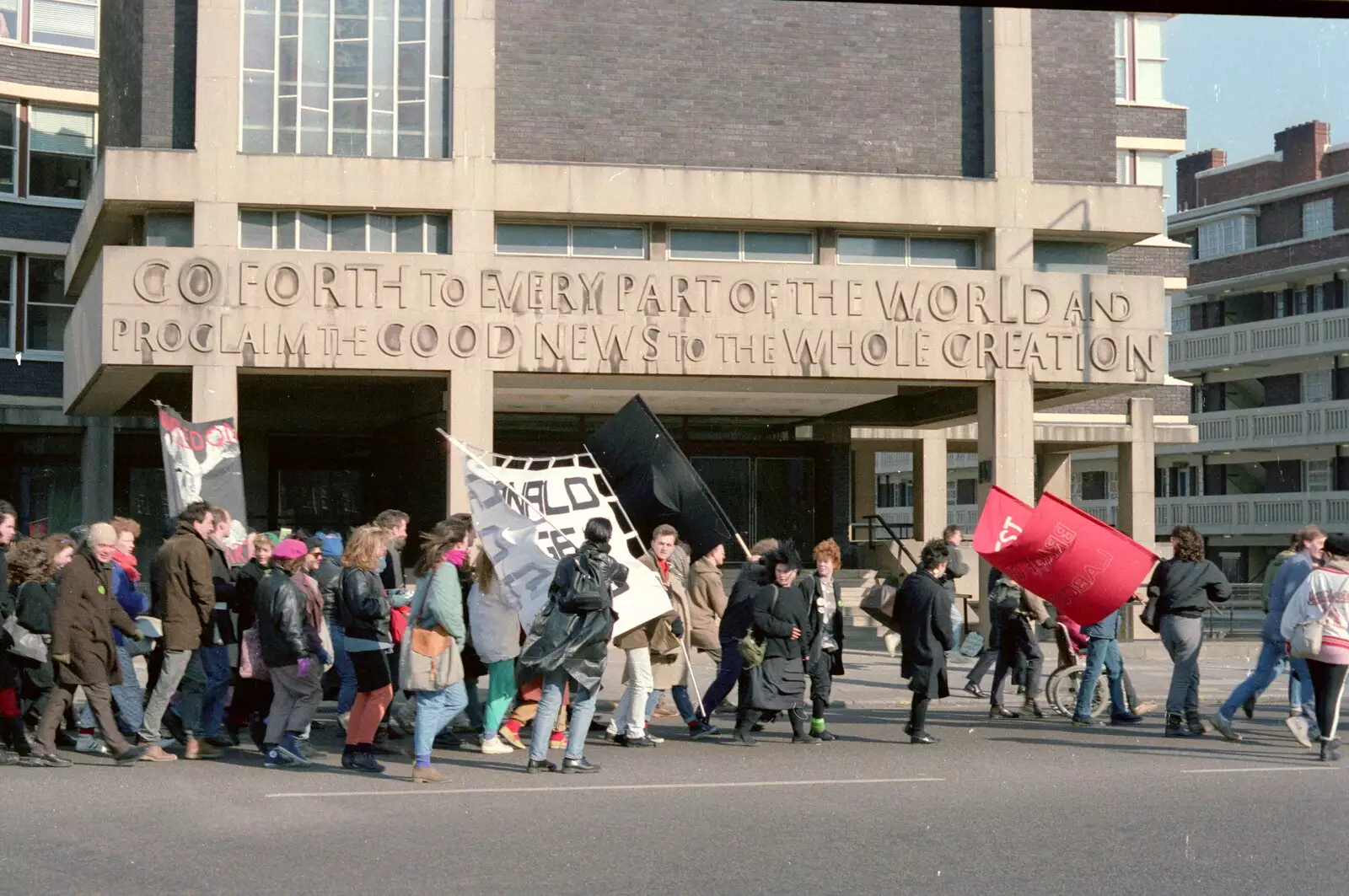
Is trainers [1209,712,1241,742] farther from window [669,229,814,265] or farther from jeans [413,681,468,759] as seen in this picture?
window [669,229,814,265]

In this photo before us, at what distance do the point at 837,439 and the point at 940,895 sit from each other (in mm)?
30245

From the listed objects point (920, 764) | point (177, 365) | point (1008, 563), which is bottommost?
point (920, 764)

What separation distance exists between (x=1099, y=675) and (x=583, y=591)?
5540 millimetres

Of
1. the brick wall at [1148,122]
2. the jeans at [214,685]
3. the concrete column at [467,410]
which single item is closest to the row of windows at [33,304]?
the concrete column at [467,410]

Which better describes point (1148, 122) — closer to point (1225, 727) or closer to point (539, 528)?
point (1225, 727)

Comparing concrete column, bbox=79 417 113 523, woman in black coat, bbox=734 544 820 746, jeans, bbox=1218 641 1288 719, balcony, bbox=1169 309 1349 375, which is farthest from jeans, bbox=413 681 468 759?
balcony, bbox=1169 309 1349 375

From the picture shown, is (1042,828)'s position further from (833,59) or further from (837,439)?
(837,439)

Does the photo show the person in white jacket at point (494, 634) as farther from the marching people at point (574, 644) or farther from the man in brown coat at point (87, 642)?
the man in brown coat at point (87, 642)

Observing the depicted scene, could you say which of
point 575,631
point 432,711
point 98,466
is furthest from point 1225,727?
point 98,466

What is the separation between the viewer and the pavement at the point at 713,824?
771 centimetres

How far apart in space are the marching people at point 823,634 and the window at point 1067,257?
15.8 meters

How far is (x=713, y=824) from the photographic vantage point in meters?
9.34

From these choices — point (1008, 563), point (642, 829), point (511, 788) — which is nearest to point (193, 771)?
point (511, 788)

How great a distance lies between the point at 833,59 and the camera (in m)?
28.8
